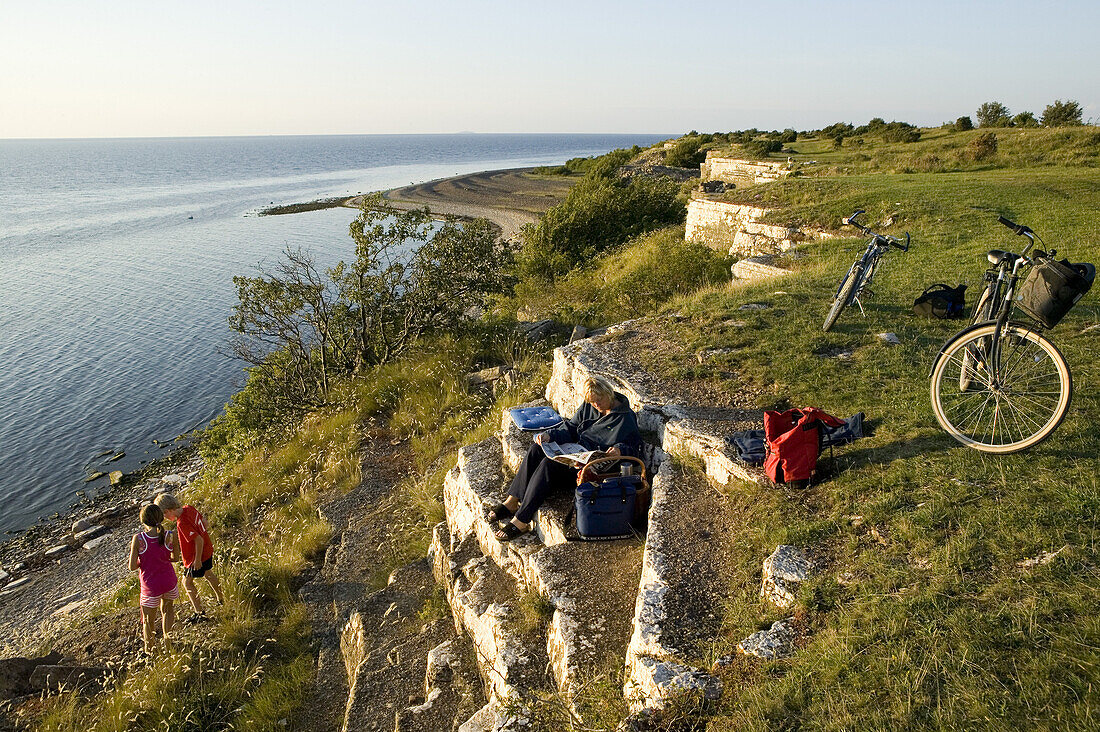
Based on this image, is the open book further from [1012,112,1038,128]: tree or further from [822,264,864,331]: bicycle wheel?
[1012,112,1038,128]: tree

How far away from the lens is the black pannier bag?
471 centimetres

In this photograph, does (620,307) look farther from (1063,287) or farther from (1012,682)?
(1012,682)

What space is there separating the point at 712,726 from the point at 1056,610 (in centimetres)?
193

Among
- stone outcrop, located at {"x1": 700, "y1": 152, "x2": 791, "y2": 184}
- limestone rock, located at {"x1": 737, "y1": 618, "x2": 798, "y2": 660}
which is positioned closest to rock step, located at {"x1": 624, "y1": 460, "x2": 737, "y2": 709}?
limestone rock, located at {"x1": 737, "y1": 618, "x2": 798, "y2": 660}

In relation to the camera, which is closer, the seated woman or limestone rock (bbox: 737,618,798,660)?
limestone rock (bbox: 737,618,798,660)

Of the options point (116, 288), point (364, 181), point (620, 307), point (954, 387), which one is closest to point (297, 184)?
point (364, 181)

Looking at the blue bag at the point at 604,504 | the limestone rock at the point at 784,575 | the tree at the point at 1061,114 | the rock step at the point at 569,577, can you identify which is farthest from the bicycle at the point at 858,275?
the tree at the point at 1061,114

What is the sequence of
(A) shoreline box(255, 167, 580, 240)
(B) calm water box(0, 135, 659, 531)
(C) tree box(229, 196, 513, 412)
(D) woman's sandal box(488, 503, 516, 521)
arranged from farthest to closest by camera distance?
(A) shoreline box(255, 167, 580, 240)
(B) calm water box(0, 135, 659, 531)
(C) tree box(229, 196, 513, 412)
(D) woman's sandal box(488, 503, 516, 521)

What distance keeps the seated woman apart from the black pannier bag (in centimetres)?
333

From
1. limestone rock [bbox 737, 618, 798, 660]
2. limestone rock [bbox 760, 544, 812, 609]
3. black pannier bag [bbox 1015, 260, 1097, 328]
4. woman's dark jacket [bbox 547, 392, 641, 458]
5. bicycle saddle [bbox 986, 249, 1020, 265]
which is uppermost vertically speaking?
bicycle saddle [bbox 986, 249, 1020, 265]

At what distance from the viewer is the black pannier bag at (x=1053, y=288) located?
4711 millimetres

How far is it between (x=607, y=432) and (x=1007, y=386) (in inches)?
131

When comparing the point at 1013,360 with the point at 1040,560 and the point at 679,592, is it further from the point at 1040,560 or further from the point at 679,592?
the point at 679,592

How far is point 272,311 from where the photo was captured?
14.0m
